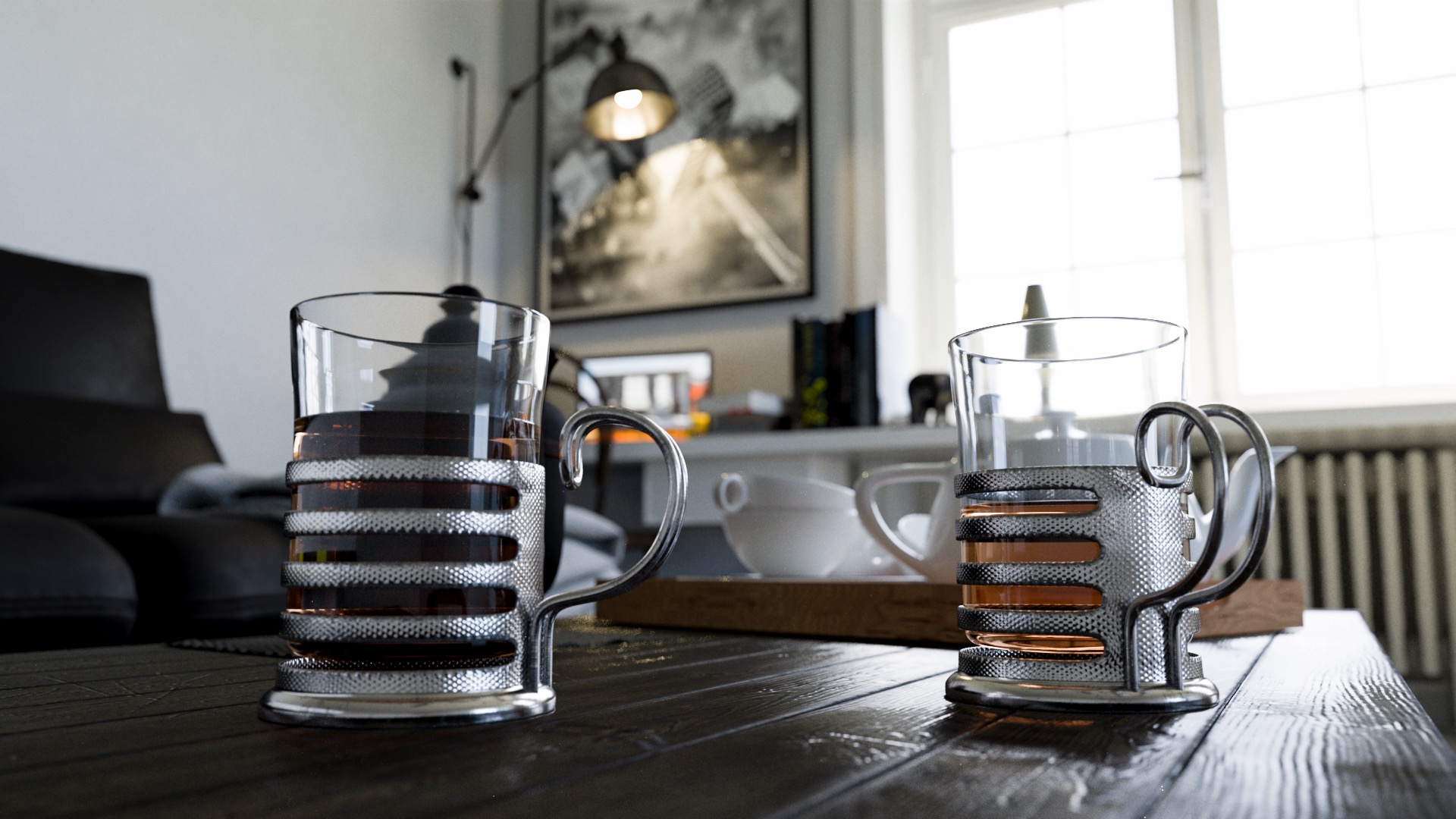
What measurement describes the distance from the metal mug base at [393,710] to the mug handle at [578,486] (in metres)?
0.02

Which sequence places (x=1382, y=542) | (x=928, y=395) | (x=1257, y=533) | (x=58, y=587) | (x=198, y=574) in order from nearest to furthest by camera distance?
(x=1257, y=533)
(x=58, y=587)
(x=198, y=574)
(x=1382, y=542)
(x=928, y=395)

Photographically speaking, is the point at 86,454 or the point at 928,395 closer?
the point at 86,454

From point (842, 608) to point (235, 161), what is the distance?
8.42 ft

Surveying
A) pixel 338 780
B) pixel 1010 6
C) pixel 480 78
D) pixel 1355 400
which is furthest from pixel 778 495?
pixel 480 78

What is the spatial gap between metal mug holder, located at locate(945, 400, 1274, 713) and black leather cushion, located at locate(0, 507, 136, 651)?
1.23 m

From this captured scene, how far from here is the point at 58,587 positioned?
4.25ft

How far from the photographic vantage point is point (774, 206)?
3213 mm

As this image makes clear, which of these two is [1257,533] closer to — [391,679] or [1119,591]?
[1119,591]

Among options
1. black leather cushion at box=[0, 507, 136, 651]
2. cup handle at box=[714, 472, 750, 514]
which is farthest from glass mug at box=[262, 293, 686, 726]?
black leather cushion at box=[0, 507, 136, 651]

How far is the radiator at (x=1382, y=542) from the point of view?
96.2 inches

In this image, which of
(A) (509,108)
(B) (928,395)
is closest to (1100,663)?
(B) (928,395)

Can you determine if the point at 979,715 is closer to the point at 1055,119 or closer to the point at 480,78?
the point at 1055,119

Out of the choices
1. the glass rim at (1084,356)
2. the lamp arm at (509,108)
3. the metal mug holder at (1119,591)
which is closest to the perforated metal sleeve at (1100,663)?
the metal mug holder at (1119,591)

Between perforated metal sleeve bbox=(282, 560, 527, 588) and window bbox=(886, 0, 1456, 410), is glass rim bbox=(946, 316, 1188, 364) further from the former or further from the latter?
window bbox=(886, 0, 1456, 410)
